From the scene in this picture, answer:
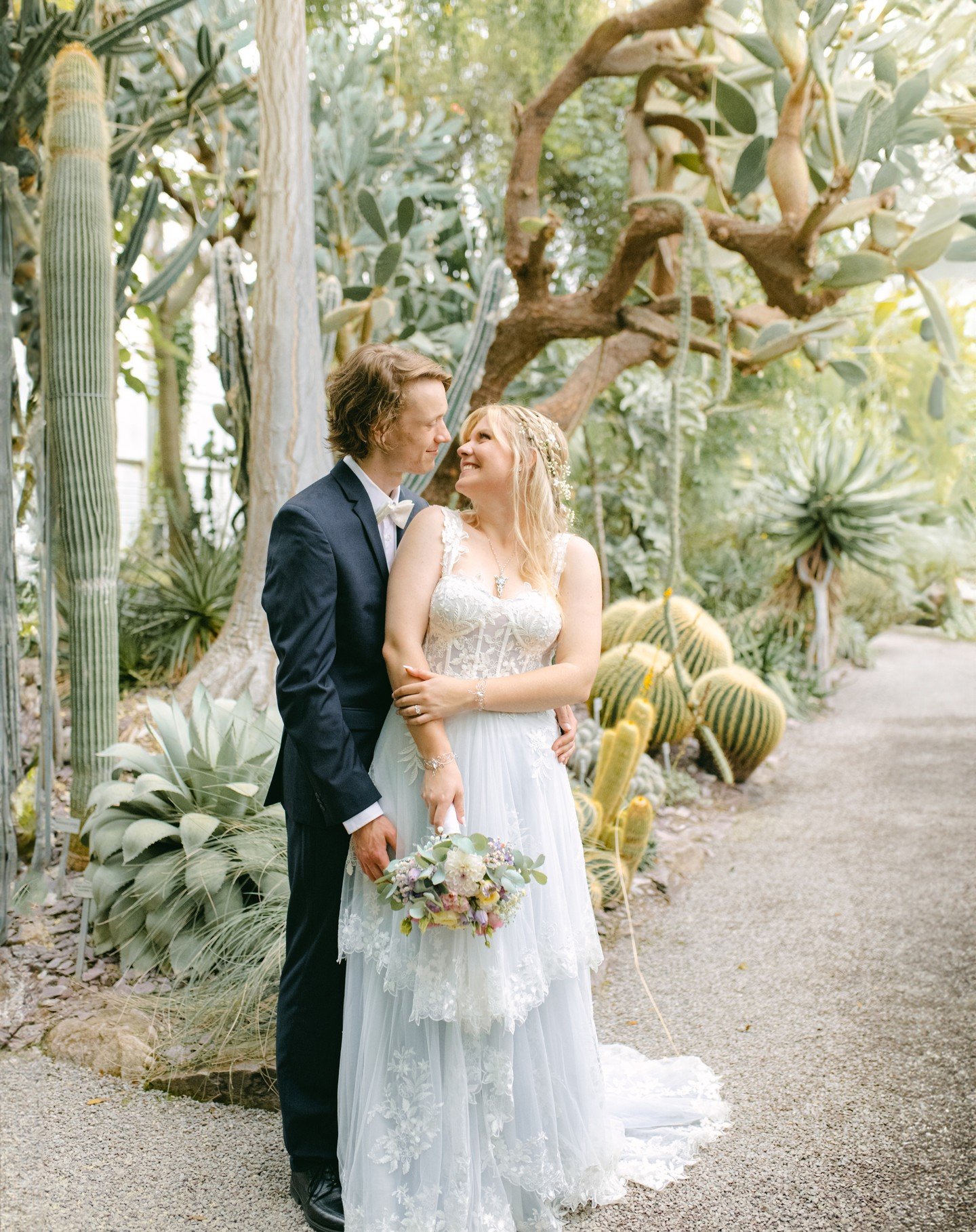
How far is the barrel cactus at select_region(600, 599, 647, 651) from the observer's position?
735 cm

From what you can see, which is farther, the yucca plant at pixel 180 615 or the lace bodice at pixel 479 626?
the yucca plant at pixel 180 615

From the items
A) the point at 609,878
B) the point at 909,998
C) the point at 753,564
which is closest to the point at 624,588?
the point at 753,564

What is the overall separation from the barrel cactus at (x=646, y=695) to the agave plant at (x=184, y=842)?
2870 mm

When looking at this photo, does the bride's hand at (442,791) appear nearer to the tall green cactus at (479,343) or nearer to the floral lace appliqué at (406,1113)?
the floral lace appliqué at (406,1113)

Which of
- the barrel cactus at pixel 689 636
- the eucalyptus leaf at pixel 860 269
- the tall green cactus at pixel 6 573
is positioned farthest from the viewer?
the barrel cactus at pixel 689 636

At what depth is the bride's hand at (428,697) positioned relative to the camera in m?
2.19

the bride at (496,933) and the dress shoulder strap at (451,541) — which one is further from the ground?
the dress shoulder strap at (451,541)

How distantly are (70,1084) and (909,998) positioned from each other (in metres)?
2.89

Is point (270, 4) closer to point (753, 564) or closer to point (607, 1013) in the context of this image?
point (607, 1013)

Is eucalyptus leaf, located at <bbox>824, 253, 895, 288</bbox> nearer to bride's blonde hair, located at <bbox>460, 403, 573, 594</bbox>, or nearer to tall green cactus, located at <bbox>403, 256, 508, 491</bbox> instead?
tall green cactus, located at <bbox>403, 256, 508, 491</bbox>

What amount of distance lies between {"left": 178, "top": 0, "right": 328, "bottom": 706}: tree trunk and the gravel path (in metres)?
2.06

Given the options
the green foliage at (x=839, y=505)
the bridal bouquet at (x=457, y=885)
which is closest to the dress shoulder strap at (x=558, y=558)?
the bridal bouquet at (x=457, y=885)

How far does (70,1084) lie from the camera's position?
2.93 meters

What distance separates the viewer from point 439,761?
7.22ft
